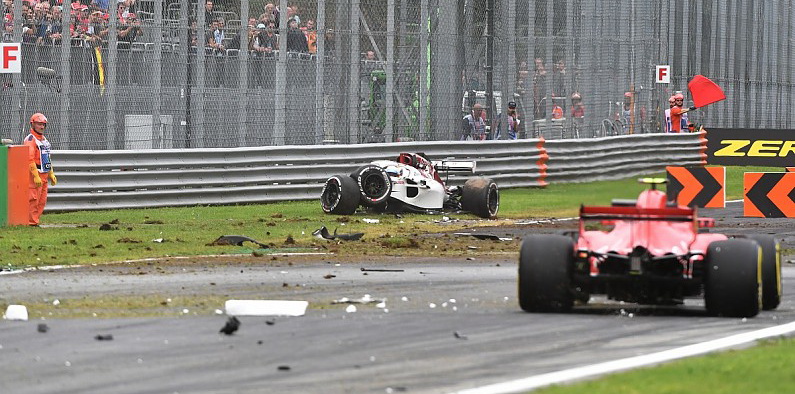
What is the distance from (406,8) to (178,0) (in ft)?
15.1

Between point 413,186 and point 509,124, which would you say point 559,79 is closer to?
point 509,124

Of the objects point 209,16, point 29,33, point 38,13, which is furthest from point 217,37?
point 29,33

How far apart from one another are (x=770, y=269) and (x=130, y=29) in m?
15.9

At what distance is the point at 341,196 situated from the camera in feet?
76.5

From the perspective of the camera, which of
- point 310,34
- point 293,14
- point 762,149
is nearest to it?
point 293,14

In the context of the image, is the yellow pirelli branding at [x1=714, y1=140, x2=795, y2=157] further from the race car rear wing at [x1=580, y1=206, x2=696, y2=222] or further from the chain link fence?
the race car rear wing at [x1=580, y1=206, x2=696, y2=222]

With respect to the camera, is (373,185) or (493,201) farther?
(493,201)

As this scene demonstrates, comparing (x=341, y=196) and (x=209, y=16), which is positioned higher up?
(x=209, y=16)

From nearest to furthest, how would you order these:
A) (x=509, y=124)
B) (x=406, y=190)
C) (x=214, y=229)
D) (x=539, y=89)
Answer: (x=214, y=229)
(x=406, y=190)
(x=509, y=124)
(x=539, y=89)

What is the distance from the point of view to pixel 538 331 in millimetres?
10047

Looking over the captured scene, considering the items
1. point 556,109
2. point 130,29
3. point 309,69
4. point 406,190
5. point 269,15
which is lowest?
point 406,190

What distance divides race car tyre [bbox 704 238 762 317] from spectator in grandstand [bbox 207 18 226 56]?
53.7 feet

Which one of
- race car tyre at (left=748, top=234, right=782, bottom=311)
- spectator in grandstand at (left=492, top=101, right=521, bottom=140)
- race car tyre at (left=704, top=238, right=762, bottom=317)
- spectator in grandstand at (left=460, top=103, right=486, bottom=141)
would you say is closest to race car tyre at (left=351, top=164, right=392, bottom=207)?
spectator in grandstand at (left=460, top=103, right=486, bottom=141)

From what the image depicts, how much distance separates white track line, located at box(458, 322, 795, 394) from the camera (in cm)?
761
